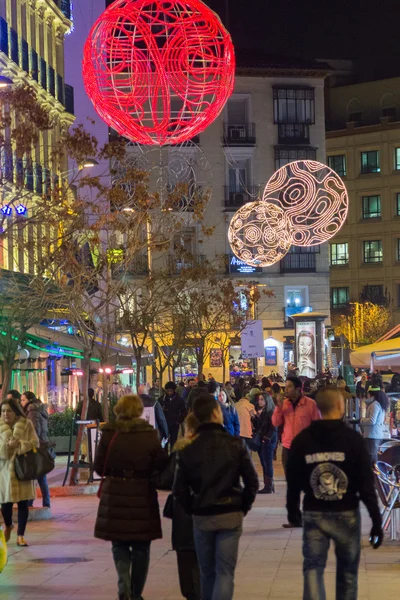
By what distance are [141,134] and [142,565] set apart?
7905 millimetres

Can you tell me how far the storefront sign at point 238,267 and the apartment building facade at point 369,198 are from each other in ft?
46.8

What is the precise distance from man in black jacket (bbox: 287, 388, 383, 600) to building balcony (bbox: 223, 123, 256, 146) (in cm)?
5725

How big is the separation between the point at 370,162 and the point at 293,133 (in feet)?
37.8

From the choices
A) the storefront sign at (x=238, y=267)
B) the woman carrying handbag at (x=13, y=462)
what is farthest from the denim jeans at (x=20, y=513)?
the storefront sign at (x=238, y=267)

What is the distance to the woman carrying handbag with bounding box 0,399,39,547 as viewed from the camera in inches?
477

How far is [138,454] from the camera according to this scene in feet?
27.2

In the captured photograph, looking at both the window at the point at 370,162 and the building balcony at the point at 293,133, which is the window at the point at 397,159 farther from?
the building balcony at the point at 293,133

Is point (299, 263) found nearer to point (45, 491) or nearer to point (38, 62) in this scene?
point (38, 62)

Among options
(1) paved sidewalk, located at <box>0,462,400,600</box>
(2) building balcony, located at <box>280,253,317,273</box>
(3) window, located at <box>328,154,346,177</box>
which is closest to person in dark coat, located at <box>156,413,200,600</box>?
(1) paved sidewalk, located at <box>0,462,400,600</box>

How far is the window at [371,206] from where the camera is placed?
74438mm

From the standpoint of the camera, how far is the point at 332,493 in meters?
6.95

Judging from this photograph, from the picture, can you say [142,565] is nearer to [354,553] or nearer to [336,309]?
[354,553]

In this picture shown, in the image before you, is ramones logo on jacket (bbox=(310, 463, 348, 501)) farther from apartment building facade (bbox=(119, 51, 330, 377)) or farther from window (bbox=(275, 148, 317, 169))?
window (bbox=(275, 148, 317, 169))

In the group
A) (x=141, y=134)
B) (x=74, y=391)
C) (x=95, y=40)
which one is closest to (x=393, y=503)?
(x=141, y=134)
